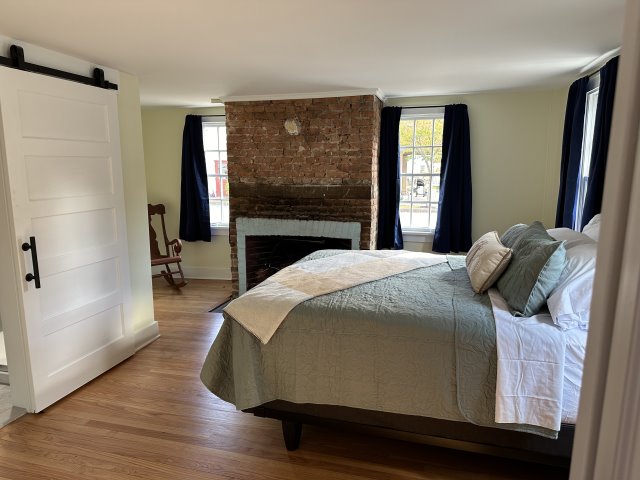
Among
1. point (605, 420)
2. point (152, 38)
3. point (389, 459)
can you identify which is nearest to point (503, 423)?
point (389, 459)

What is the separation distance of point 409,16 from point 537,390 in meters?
1.91

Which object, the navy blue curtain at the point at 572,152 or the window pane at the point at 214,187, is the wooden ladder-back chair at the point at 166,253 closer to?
the window pane at the point at 214,187

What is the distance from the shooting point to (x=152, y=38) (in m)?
2.54

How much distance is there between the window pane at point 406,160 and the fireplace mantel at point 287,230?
975 mm

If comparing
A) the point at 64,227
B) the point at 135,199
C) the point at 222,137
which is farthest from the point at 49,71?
the point at 222,137

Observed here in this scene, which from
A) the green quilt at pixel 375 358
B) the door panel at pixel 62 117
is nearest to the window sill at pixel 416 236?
the green quilt at pixel 375 358

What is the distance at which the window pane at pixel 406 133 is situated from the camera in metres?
4.78

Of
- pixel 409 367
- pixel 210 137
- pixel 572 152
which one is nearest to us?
pixel 409 367

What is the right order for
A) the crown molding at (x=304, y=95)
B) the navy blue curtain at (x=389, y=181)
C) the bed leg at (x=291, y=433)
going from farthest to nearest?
the navy blue curtain at (x=389, y=181)
the crown molding at (x=304, y=95)
the bed leg at (x=291, y=433)

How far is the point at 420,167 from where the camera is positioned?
4832 millimetres

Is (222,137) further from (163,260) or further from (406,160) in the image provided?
(406,160)

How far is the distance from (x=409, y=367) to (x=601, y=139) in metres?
2.12

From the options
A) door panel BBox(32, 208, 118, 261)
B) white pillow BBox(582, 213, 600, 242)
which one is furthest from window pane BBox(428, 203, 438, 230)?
door panel BBox(32, 208, 118, 261)

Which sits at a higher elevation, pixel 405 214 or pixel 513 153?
pixel 513 153
